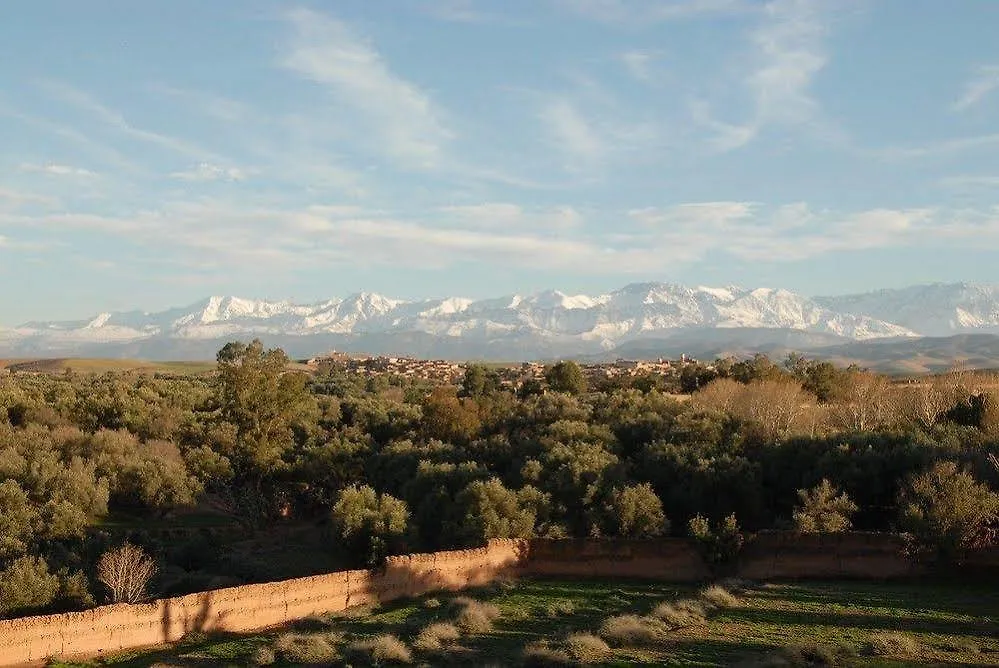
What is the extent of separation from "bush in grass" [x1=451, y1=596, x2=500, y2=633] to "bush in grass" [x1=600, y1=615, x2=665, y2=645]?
263 centimetres

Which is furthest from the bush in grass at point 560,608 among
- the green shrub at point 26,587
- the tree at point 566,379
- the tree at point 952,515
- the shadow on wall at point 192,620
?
the tree at point 566,379

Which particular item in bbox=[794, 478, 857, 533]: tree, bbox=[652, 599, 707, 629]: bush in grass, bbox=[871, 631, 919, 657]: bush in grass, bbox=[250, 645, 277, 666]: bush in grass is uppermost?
bbox=[794, 478, 857, 533]: tree

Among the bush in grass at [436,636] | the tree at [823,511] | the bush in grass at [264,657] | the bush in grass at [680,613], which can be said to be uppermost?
the tree at [823,511]

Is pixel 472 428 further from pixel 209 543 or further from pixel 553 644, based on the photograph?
pixel 553 644

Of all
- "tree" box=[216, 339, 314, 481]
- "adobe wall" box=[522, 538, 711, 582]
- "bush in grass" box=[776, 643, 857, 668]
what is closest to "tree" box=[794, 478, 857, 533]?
"adobe wall" box=[522, 538, 711, 582]

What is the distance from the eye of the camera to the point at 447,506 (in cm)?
2802

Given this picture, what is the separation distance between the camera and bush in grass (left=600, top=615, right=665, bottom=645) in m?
16.2

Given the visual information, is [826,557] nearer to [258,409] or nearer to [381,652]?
[381,652]

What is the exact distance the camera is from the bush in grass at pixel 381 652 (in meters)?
15.6

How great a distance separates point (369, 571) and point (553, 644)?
6.96 m

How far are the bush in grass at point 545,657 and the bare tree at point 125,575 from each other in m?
9.40

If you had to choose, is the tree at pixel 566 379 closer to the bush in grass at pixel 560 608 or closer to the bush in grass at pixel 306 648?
the bush in grass at pixel 560 608

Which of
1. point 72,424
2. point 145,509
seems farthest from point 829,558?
point 72,424

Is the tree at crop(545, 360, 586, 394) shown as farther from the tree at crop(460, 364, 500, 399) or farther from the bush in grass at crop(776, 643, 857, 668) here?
the bush in grass at crop(776, 643, 857, 668)
